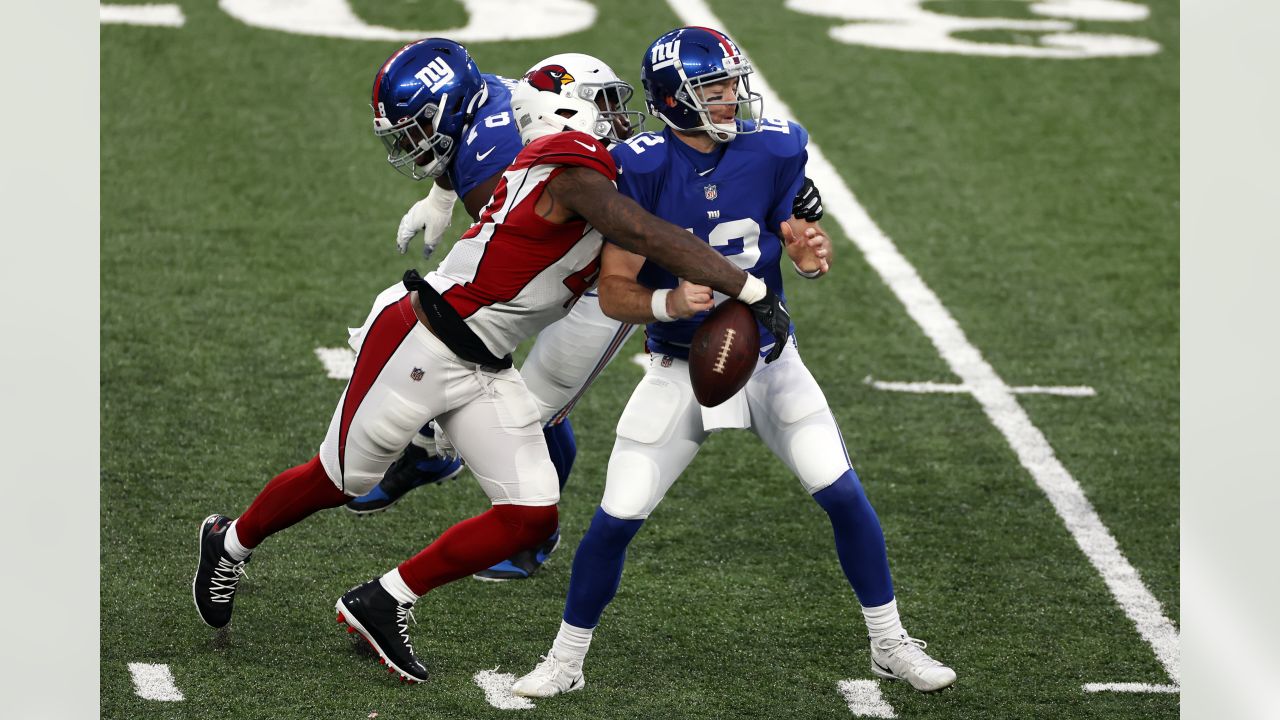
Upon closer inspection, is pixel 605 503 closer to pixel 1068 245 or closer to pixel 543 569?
pixel 543 569

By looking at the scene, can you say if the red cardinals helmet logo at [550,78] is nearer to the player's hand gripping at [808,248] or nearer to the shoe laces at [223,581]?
the player's hand gripping at [808,248]

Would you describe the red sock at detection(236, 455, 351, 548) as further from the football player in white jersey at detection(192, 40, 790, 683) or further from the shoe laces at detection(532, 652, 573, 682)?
the shoe laces at detection(532, 652, 573, 682)

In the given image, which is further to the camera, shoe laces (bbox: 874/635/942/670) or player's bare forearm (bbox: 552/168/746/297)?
shoe laces (bbox: 874/635/942/670)

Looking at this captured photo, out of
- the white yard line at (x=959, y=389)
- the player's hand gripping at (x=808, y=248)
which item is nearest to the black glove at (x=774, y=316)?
the player's hand gripping at (x=808, y=248)

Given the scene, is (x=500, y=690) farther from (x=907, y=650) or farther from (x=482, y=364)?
(x=907, y=650)

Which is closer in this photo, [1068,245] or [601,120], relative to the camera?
[601,120]

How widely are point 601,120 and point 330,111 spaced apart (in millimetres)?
5165

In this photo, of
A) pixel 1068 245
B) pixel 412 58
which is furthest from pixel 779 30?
pixel 412 58

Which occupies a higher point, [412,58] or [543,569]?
[412,58]

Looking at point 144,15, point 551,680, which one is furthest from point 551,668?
point 144,15

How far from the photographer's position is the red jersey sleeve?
3.96 meters

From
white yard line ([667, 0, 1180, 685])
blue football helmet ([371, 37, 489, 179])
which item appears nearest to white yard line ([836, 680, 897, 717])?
white yard line ([667, 0, 1180, 685])

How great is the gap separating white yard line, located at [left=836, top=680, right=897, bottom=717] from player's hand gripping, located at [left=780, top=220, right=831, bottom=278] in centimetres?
103

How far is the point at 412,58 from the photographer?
4.58m
